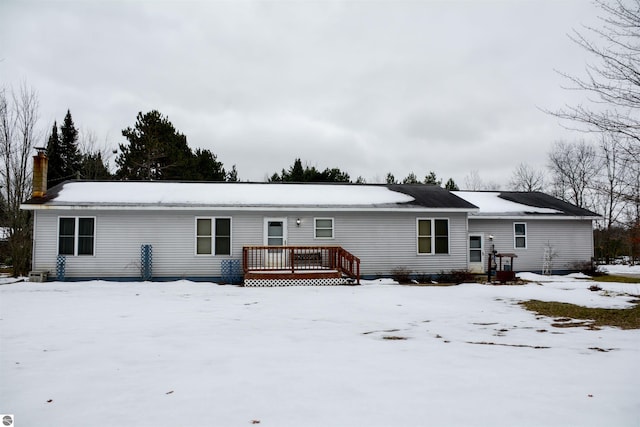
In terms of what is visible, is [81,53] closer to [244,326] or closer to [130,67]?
[130,67]

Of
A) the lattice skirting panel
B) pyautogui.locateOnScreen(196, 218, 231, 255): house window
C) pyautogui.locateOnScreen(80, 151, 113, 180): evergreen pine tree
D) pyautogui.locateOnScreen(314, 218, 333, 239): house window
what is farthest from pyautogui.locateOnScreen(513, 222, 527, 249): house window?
pyautogui.locateOnScreen(80, 151, 113, 180): evergreen pine tree

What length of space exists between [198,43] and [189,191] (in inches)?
293

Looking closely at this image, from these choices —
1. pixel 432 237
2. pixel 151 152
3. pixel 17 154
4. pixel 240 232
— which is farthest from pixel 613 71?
pixel 151 152

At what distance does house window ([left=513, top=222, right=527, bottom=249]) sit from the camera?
20.5 m

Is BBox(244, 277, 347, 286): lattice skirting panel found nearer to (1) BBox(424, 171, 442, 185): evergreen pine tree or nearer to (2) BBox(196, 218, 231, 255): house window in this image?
(2) BBox(196, 218, 231, 255): house window

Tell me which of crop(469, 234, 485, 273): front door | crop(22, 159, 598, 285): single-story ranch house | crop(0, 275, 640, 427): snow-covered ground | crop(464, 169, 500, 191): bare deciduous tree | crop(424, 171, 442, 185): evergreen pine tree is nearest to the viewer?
crop(0, 275, 640, 427): snow-covered ground

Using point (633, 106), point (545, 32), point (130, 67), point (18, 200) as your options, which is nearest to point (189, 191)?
point (18, 200)

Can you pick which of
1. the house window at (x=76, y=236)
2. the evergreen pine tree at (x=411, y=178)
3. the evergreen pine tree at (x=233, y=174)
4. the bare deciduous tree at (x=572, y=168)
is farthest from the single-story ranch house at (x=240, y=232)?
the bare deciduous tree at (x=572, y=168)

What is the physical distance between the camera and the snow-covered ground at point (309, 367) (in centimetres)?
394

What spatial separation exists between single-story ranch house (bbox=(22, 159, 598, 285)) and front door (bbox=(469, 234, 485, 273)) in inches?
88.1

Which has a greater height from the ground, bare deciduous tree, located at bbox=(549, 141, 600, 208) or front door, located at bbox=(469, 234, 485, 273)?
bare deciduous tree, located at bbox=(549, 141, 600, 208)

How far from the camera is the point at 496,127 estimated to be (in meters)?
37.5

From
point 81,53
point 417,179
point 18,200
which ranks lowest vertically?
point 18,200

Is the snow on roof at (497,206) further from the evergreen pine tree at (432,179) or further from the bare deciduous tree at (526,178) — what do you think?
the bare deciduous tree at (526,178)
